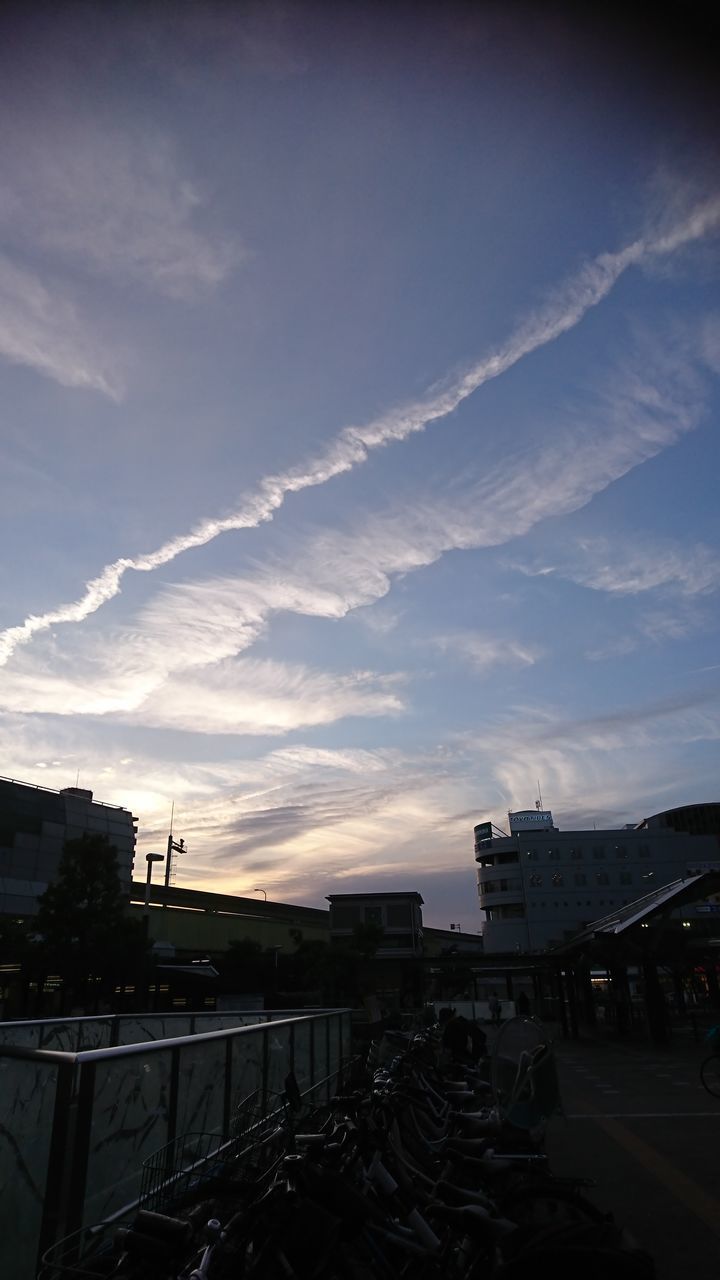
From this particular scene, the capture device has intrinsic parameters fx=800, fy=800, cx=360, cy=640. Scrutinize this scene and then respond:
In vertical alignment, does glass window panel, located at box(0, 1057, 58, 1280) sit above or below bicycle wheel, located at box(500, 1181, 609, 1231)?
above

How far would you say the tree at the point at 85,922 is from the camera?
2670 cm

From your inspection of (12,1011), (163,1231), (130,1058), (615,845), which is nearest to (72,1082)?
(130,1058)

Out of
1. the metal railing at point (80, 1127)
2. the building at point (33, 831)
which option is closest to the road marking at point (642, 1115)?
the metal railing at point (80, 1127)

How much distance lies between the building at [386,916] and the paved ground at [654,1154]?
57.8 m

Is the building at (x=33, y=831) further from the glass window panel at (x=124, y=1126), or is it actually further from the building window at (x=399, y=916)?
the glass window panel at (x=124, y=1126)

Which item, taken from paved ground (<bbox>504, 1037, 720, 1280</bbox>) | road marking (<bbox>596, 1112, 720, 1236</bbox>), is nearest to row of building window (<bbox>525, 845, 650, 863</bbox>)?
paved ground (<bbox>504, 1037, 720, 1280</bbox>)

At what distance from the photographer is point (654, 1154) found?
859 cm

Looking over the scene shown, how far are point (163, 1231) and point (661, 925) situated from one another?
69.7ft

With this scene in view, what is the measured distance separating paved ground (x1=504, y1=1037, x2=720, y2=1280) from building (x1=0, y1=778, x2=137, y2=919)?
36.5 m

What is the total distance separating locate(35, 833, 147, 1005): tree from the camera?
26.7m

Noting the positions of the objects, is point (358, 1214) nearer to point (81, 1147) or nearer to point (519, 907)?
point (81, 1147)

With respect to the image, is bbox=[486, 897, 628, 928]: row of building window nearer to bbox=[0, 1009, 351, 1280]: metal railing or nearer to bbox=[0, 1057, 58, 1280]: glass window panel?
bbox=[0, 1009, 351, 1280]: metal railing

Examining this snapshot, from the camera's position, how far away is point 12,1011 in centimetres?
3391

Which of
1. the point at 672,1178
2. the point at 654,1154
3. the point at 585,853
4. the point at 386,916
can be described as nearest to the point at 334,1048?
the point at 654,1154
